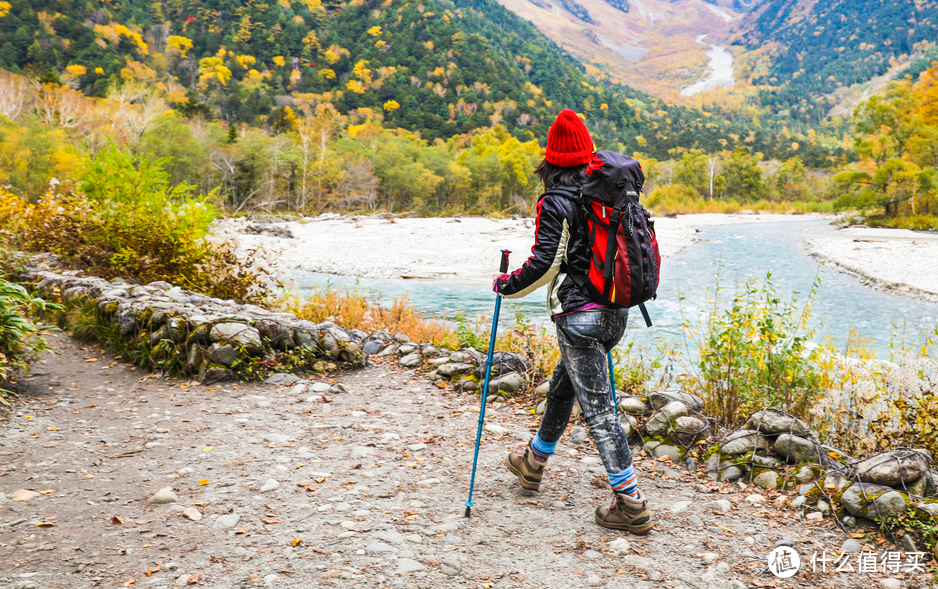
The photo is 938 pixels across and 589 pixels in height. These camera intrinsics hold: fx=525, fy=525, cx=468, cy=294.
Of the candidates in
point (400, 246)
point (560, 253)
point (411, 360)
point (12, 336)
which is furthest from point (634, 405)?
point (400, 246)

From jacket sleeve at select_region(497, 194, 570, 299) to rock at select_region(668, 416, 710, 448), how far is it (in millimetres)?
2088

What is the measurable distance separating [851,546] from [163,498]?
3810mm

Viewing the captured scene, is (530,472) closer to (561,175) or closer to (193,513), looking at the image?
(561,175)

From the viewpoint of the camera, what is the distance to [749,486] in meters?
3.47

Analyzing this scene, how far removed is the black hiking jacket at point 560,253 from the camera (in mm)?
2658

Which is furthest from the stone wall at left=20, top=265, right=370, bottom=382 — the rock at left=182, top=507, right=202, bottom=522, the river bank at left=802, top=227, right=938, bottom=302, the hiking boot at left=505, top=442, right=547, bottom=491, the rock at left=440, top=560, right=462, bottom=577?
the river bank at left=802, top=227, right=938, bottom=302

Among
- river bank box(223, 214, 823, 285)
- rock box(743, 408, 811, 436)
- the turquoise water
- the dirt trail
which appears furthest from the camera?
river bank box(223, 214, 823, 285)

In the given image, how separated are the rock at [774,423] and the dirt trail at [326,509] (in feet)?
1.99

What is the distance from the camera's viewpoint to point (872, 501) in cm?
293

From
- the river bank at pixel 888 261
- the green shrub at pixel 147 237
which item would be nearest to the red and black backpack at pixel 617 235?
the green shrub at pixel 147 237

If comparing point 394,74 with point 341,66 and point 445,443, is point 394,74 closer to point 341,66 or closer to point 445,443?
point 341,66

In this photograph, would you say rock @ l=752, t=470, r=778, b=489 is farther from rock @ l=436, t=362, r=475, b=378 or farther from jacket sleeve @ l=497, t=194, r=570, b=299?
rock @ l=436, t=362, r=475, b=378

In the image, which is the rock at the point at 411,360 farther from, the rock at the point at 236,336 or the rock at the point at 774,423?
the rock at the point at 774,423

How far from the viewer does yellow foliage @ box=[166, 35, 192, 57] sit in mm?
112375
